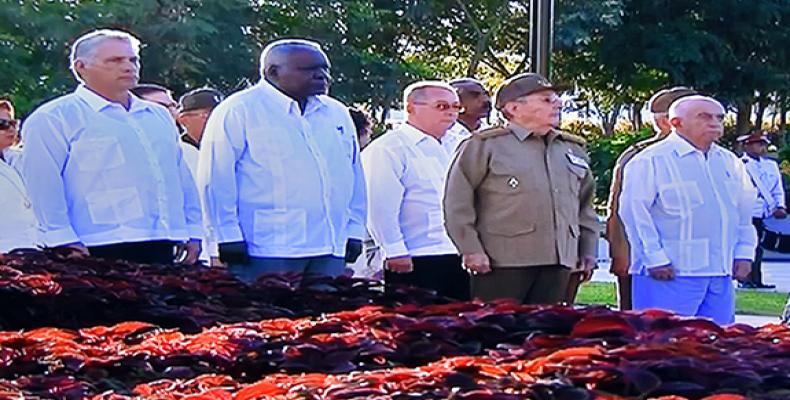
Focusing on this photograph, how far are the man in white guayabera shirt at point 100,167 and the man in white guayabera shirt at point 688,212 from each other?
2.36 m

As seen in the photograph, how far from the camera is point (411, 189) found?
7398 mm

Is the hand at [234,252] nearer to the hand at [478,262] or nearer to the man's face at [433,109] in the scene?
the hand at [478,262]

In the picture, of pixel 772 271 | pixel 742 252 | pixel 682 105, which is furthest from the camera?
pixel 772 271

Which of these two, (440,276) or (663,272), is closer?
(663,272)

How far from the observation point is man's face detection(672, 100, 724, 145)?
7035mm

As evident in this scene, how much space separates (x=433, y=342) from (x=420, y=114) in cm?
436

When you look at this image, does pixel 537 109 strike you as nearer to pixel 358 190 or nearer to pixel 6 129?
pixel 358 190

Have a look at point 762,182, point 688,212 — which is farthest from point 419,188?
point 762,182

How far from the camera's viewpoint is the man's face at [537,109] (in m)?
6.70

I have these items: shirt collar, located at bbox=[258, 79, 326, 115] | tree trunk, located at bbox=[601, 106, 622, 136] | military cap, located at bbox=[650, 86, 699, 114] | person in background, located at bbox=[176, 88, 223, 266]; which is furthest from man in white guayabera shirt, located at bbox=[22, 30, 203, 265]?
tree trunk, located at bbox=[601, 106, 622, 136]

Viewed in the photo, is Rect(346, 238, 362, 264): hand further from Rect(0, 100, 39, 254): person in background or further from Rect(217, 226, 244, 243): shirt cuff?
Rect(0, 100, 39, 254): person in background

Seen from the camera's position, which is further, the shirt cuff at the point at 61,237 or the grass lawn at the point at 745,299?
the grass lawn at the point at 745,299

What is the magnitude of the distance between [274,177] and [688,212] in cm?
212

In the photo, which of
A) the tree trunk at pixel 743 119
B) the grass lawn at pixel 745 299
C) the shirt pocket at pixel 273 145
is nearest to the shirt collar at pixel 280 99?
the shirt pocket at pixel 273 145
